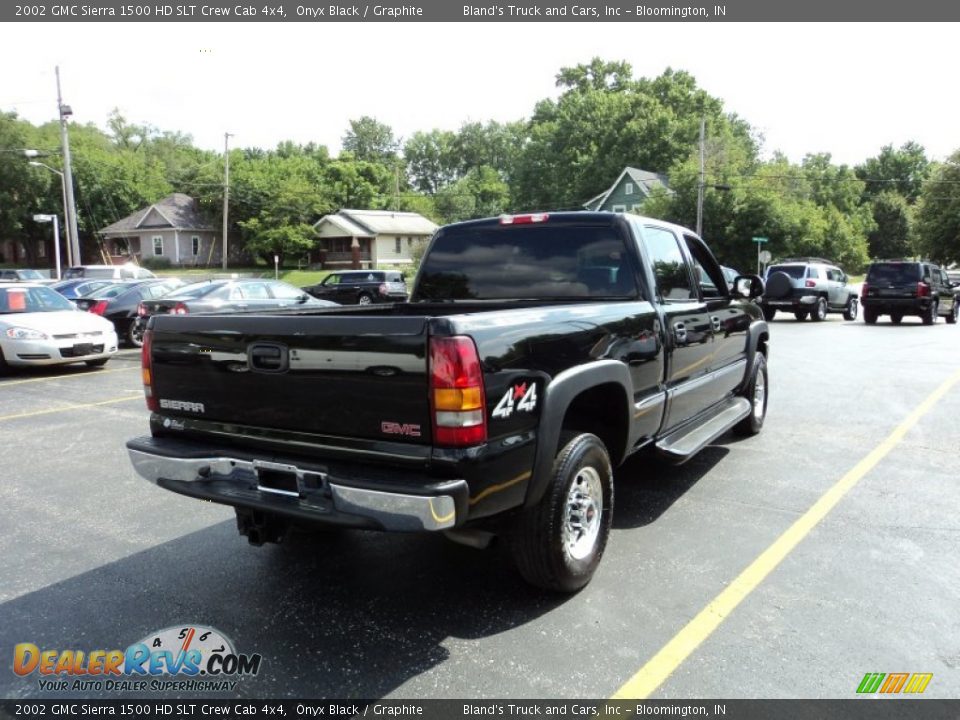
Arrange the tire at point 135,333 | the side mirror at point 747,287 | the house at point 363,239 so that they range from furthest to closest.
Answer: the house at point 363,239 → the tire at point 135,333 → the side mirror at point 747,287

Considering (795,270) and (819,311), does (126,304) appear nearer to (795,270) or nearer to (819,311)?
(795,270)

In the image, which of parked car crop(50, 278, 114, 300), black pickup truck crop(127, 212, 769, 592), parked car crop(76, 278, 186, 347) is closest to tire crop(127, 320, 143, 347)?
parked car crop(76, 278, 186, 347)

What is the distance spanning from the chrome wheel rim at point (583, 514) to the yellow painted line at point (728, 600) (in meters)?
0.63

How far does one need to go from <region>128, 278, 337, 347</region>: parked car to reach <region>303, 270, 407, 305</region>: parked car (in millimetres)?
12599

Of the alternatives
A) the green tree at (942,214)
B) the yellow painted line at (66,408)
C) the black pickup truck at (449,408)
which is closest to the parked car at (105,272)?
the yellow painted line at (66,408)

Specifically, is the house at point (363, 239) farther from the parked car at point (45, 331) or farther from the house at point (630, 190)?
the parked car at point (45, 331)

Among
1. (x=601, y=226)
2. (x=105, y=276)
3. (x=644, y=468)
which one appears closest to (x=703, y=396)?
(x=644, y=468)

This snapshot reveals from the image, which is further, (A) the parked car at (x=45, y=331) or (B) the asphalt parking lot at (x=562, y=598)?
(A) the parked car at (x=45, y=331)

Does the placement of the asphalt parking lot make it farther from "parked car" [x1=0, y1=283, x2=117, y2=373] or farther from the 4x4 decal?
"parked car" [x1=0, y1=283, x2=117, y2=373]

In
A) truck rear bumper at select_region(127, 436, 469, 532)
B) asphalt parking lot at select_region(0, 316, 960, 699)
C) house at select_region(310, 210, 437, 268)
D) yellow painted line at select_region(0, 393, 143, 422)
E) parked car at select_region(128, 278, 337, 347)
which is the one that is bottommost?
asphalt parking lot at select_region(0, 316, 960, 699)

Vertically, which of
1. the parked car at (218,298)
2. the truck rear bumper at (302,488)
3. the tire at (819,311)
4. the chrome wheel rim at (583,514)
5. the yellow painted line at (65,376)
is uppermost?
the parked car at (218,298)

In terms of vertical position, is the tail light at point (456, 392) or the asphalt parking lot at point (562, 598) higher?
the tail light at point (456, 392)

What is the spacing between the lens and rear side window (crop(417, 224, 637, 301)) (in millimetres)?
4551

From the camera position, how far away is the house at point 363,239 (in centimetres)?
5744
